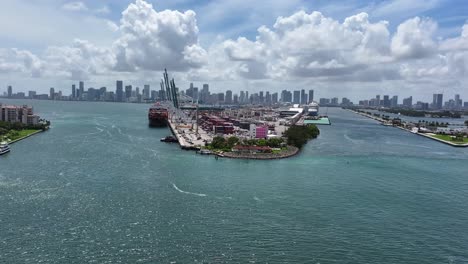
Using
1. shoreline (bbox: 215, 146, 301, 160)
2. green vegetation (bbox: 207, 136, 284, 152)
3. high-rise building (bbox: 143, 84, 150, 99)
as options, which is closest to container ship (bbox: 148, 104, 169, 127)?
green vegetation (bbox: 207, 136, 284, 152)

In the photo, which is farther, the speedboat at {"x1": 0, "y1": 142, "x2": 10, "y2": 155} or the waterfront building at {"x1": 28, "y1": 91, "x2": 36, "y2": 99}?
the waterfront building at {"x1": 28, "y1": 91, "x2": 36, "y2": 99}

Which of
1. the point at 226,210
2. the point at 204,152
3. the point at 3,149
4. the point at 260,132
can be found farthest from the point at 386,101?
the point at 226,210

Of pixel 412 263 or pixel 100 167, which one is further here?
pixel 100 167

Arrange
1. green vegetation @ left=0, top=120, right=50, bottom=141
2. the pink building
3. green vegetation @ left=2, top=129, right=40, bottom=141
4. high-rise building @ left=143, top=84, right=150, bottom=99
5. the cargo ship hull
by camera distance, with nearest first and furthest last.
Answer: green vegetation @ left=2, top=129, right=40, bottom=141
green vegetation @ left=0, top=120, right=50, bottom=141
the pink building
the cargo ship hull
high-rise building @ left=143, top=84, right=150, bottom=99

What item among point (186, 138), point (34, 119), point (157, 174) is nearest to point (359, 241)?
point (157, 174)

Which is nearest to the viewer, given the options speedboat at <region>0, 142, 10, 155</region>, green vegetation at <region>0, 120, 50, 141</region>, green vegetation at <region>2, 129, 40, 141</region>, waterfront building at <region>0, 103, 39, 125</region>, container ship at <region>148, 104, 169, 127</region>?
speedboat at <region>0, 142, 10, 155</region>

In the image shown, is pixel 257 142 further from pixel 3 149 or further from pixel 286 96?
pixel 286 96

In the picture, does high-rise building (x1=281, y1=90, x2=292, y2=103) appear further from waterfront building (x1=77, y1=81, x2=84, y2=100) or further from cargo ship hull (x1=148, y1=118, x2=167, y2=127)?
cargo ship hull (x1=148, y1=118, x2=167, y2=127)

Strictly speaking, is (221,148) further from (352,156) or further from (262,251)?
(262,251)

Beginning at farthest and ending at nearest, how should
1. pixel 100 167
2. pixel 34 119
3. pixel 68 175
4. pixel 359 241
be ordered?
pixel 34 119 < pixel 100 167 < pixel 68 175 < pixel 359 241
